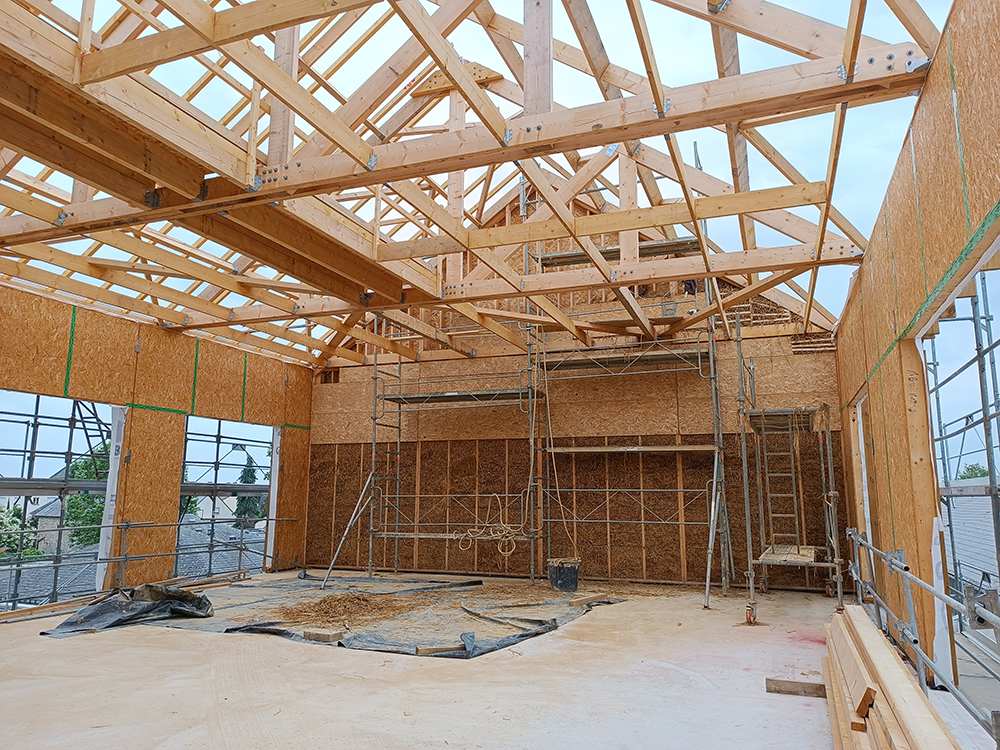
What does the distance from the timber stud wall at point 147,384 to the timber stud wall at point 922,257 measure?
29.9ft

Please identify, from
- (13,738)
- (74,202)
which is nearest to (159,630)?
(13,738)

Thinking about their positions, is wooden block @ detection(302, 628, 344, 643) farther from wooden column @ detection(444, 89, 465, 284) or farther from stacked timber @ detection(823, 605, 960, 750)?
stacked timber @ detection(823, 605, 960, 750)

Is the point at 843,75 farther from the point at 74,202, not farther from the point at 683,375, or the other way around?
the point at 683,375

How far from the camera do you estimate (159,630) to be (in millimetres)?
6973

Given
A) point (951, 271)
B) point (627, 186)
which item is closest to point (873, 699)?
point (951, 271)

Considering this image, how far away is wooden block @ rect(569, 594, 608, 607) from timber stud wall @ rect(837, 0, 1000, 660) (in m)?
3.27

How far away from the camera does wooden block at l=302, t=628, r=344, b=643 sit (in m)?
6.46

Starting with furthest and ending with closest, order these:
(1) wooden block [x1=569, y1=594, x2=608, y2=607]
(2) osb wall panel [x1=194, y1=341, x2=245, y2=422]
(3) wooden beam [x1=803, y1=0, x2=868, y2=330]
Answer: (2) osb wall panel [x1=194, y1=341, x2=245, y2=422] < (1) wooden block [x1=569, y1=594, x2=608, y2=607] < (3) wooden beam [x1=803, y1=0, x2=868, y2=330]

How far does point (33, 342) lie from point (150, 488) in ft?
8.31

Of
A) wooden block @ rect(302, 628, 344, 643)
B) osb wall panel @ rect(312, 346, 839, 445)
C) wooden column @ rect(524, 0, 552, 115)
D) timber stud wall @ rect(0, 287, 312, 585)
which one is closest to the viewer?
wooden column @ rect(524, 0, 552, 115)

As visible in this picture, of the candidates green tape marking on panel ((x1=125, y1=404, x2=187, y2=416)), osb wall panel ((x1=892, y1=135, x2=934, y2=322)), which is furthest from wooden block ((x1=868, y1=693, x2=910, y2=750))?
green tape marking on panel ((x1=125, y1=404, x2=187, y2=416))

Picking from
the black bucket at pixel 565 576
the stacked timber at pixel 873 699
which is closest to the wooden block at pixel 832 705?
the stacked timber at pixel 873 699

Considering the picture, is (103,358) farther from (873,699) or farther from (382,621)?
(873,699)

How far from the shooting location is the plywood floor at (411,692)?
12.8 ft
